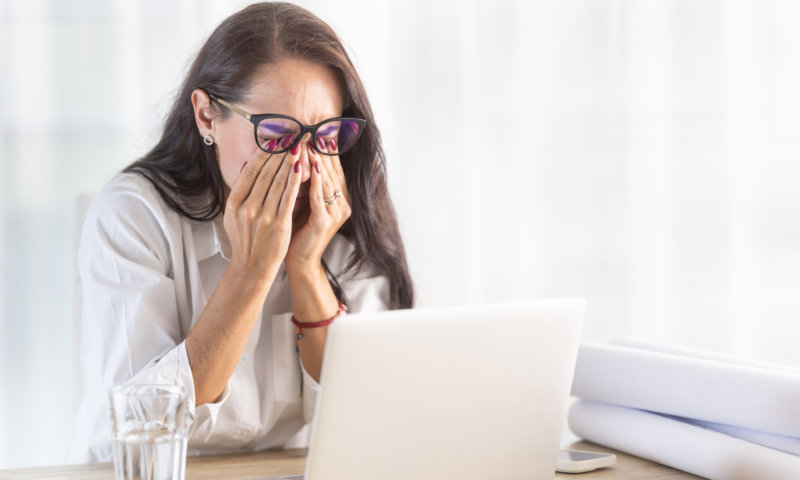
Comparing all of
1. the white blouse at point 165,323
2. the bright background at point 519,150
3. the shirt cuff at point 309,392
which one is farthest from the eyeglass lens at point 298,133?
the bright background at point 519,150

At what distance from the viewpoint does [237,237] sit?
133 cm

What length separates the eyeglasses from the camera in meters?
1.29

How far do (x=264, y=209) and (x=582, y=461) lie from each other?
0.64 m

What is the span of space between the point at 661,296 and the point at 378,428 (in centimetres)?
197

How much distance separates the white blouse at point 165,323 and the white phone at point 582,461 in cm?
49

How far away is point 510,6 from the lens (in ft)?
8.04

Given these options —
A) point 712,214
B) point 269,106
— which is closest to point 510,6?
point 712,214

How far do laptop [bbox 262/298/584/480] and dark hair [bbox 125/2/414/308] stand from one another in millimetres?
688

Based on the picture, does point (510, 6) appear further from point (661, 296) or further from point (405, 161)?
point (661, 296)

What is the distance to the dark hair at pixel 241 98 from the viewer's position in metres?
1.35

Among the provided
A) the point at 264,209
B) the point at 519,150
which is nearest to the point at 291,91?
the point at 264,209

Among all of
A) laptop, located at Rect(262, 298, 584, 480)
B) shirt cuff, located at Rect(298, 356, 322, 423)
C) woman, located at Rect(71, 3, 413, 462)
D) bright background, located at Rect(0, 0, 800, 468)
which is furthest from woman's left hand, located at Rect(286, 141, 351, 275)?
bright background, located at Rect(0, 0, 800, 468)

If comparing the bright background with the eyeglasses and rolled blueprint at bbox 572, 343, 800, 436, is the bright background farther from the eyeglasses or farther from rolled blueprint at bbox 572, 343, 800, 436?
rolled blueprint at bbox 572, 343, 800, 436

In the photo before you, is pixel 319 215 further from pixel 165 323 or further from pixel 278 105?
pixel 165 323
